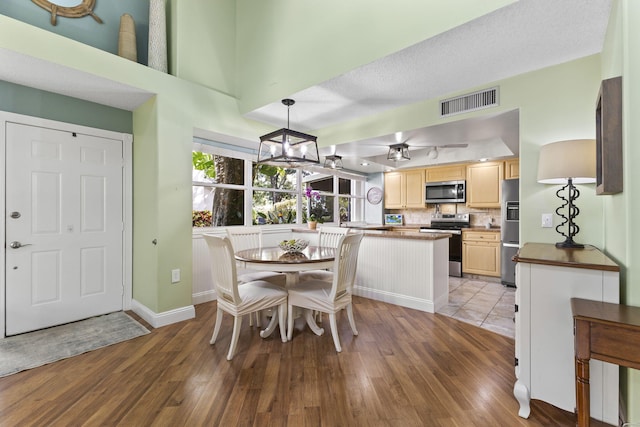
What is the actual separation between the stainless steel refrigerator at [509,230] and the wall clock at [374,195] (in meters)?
2.57

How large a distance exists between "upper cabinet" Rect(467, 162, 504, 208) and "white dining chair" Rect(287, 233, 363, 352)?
3.76 m

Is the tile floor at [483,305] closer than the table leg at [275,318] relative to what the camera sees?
No

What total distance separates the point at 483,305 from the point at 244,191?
3.60 meters

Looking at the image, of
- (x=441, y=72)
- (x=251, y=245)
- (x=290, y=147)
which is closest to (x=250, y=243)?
(x=251, y=245)

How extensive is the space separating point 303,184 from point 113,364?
145 inches

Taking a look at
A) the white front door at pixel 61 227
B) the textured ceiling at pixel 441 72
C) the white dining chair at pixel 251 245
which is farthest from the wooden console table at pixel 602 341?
the white front door at pixel 61 227

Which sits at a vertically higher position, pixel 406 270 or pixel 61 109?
pixel 61 109

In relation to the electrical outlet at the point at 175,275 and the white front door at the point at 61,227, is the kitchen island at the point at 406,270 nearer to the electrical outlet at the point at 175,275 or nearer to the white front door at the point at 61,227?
the electrical outlet at the point at 175,275

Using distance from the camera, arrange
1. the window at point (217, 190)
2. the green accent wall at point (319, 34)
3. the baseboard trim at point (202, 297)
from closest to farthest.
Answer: the green accent wall at point (319, 34) < the baseboard trim at point (202, 297) < the window at point (217, 190)

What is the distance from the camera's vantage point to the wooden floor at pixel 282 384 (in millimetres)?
1605

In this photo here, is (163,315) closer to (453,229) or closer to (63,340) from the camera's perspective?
(63,340)

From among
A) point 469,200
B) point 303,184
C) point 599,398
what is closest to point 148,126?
point 303,184

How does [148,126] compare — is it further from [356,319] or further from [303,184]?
[356,319]

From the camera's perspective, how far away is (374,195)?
6785 mm
